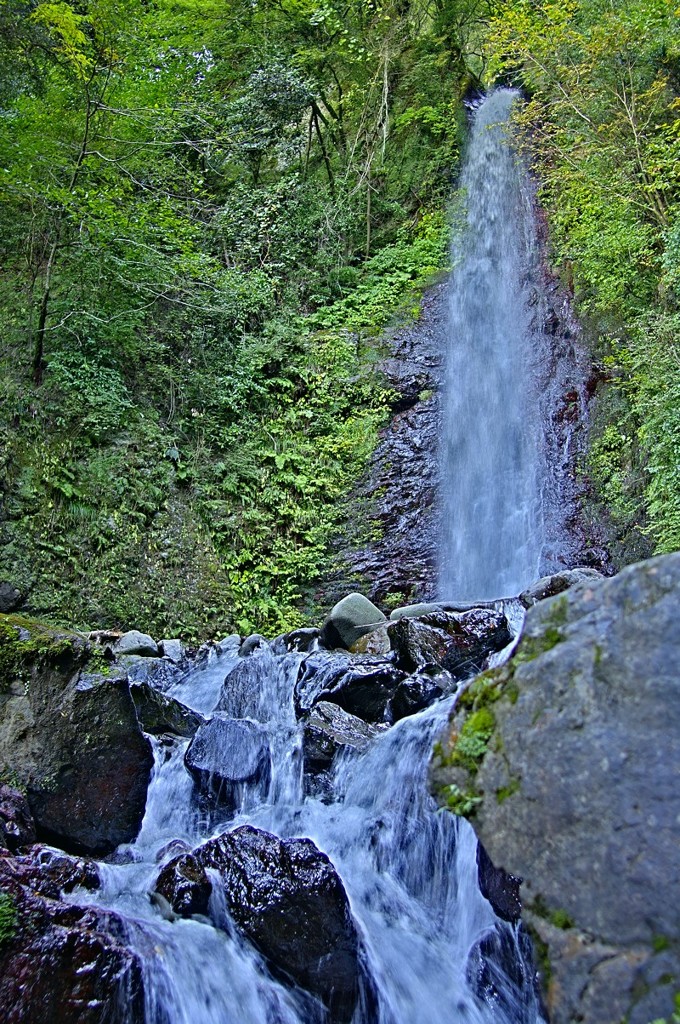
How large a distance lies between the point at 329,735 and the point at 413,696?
833 mm

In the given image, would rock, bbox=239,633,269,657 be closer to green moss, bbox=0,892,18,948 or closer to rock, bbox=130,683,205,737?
rock, bbox=130,683,205,737

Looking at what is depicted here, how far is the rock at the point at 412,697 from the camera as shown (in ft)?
19.1

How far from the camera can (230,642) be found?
9.41 metres

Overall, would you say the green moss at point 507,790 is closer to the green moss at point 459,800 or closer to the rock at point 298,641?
A: the green moss at point 459,800

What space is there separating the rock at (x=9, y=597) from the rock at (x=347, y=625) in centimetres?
366

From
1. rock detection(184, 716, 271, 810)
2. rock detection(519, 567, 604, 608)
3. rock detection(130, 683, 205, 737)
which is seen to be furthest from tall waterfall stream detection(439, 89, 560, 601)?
rock detection(184, 716, 271, 810)

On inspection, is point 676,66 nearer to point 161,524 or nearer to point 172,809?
point 161,524

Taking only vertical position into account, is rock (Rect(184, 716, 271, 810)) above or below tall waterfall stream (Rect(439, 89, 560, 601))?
below

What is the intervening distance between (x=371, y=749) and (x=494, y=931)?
1.70m

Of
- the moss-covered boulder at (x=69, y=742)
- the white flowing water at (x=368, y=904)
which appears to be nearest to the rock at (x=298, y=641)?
the white flowing water at (x=368, y=904)

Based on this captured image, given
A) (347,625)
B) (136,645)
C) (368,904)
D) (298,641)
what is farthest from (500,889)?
(136,645)

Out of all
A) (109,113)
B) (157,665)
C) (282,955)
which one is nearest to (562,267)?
(109,113)

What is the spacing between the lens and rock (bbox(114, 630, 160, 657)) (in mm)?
8469

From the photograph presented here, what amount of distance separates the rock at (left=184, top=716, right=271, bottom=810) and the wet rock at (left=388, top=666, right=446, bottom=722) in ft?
3.60
